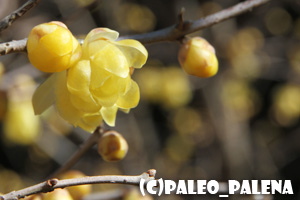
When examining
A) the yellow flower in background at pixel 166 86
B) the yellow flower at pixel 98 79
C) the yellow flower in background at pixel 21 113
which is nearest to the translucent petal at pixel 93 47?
the yellow flower at pixel 98 79

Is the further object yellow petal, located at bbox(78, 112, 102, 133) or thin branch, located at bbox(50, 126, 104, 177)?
thin branch, located at bbox(50, 126, 104, 177)

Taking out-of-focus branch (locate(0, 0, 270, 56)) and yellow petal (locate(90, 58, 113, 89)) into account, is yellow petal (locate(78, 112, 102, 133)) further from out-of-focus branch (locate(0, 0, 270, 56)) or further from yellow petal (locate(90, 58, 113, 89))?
out-of-focus branch (locate(0, 0, 270, 56))

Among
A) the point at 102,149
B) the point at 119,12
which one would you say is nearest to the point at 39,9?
the point at 119,12

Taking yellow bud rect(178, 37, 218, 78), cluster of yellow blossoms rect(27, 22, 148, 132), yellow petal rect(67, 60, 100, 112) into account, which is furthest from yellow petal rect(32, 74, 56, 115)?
yellow bud rect(178, 37, 218, 78)

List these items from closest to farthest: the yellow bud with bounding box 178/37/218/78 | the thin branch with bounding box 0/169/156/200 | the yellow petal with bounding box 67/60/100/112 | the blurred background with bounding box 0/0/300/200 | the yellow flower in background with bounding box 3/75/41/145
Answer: the thin branch with bounding box 0/169/156/200
the yellow petal with bounding box 67/60/100/112
the yellow bud with bounding box 178/37/218/78
the yellow flower in background with bounding box 3/75/41/145
the blurred background with bounding box 0/0/300/200

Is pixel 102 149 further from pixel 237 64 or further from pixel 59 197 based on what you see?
pixel 237 64

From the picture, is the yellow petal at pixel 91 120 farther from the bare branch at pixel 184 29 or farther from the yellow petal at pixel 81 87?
the bare branch at pixel 184 29
